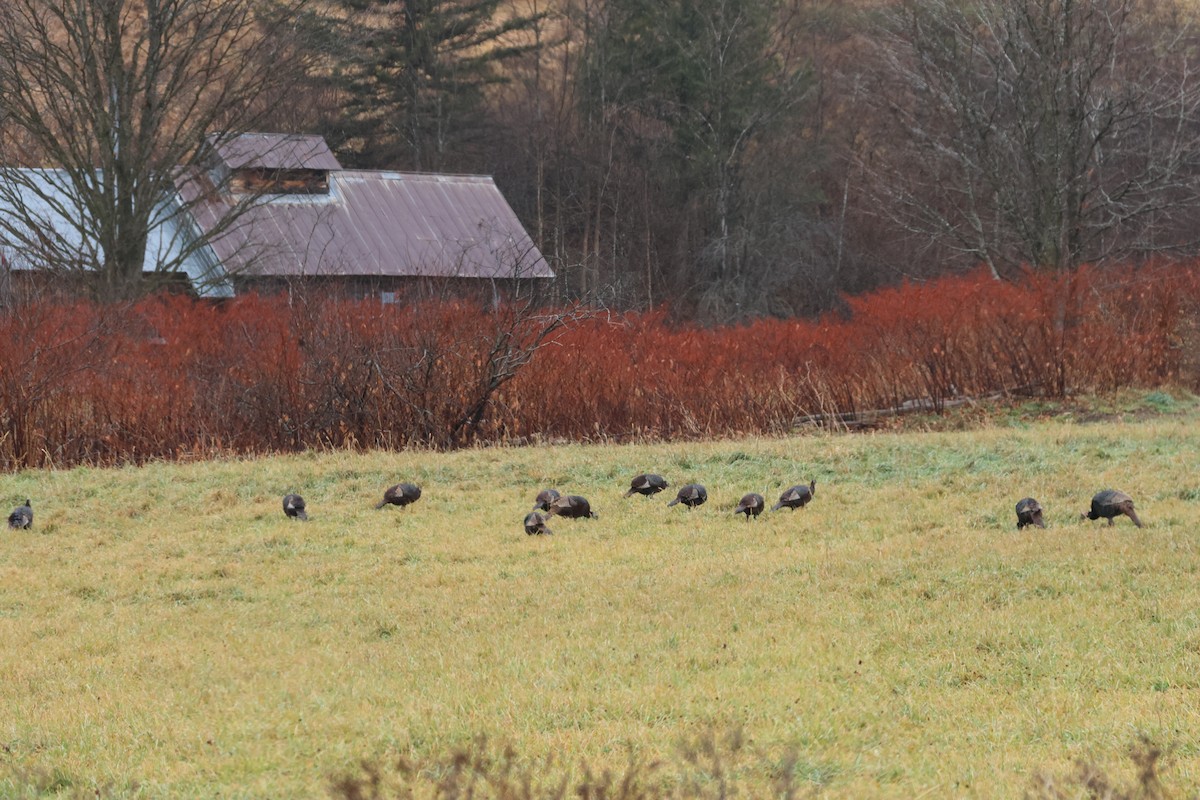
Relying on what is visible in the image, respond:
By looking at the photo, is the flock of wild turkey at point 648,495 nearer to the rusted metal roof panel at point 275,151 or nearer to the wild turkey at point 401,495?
the wild turkey at point 401,495

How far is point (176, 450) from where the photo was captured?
13.7 m

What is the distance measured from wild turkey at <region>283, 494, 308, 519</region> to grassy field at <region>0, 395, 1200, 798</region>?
8.2 inches

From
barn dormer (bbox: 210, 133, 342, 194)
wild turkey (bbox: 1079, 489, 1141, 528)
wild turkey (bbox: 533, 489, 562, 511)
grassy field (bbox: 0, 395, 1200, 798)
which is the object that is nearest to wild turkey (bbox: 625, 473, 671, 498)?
grassy field (bbox: 0, 395, 1200, 798)

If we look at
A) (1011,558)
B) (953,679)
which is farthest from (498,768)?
(1011,558)

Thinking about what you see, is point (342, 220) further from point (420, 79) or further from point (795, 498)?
point (795, 498)

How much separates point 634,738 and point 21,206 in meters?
21.4

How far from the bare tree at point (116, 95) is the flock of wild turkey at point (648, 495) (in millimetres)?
12973

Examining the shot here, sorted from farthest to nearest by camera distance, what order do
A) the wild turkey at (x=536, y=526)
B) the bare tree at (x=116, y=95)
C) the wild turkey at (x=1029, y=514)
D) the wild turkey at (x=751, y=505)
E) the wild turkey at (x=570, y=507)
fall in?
1. the bare tree at (x=116, y=95)
2. the wild turkey at (x=570, y=507)
3. the wild turkey at (x=751, y=505)
4. the wild turkey at (x=536, y=526)
5. the wild turkey at (x=1029, y=514)

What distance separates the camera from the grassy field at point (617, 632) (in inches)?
171

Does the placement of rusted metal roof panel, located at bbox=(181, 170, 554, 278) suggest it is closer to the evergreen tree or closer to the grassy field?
the evergreen tree

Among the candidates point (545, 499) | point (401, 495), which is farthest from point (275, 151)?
point (545, 499)

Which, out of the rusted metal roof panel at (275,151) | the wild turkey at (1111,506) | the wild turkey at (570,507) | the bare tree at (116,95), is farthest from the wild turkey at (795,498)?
the rusted metal roof panel at (275,151)

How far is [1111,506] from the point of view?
771 cm

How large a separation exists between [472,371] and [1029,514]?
7.58 metres
